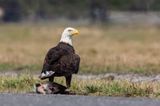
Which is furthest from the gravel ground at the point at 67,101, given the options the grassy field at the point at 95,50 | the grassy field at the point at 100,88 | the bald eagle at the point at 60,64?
the grassy field at the point at 95,50

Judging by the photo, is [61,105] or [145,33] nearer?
[61,105]


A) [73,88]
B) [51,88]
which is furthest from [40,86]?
[73,88]

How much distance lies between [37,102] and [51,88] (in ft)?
3.68

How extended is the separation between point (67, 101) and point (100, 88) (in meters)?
1.72

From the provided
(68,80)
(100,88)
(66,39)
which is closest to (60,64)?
(68,80)

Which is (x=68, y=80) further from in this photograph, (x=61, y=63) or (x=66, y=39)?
(x=66, y=39)

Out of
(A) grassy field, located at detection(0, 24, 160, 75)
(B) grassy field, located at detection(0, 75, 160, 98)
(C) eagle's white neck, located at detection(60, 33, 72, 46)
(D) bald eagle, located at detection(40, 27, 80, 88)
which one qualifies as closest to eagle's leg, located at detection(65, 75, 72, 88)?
(D) bald eagle, located at detection(40, 27, 80, 88)

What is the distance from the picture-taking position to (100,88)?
11.8 meters

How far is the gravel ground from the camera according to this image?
9922mm

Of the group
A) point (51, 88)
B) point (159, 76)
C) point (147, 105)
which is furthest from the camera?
point (159, 76)

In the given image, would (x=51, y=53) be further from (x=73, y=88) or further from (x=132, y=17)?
(x=132, y=17)

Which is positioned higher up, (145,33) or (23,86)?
(145,33)

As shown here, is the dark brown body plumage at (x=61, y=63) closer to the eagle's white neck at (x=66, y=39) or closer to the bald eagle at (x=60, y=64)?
the bald eagle at (x=60, y=64)

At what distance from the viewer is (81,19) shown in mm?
54750
